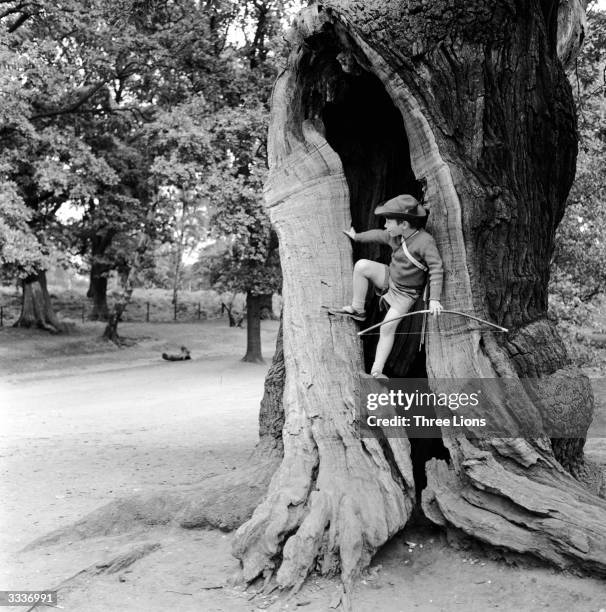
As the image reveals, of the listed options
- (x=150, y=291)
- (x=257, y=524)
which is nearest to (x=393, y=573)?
(x=257, y=524)

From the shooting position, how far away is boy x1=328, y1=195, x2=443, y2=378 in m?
5.48

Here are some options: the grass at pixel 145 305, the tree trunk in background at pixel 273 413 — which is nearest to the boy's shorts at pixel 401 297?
the tree trunk in background at pixel 273 413

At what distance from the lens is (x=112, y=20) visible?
17922 millimetres

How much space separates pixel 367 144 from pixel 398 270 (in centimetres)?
155

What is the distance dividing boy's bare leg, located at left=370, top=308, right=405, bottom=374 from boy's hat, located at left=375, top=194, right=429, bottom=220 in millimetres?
739

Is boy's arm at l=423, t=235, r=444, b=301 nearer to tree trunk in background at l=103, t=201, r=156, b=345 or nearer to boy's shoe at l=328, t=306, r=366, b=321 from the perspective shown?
boy's shoe at l=328, t=306, r=366, b=321

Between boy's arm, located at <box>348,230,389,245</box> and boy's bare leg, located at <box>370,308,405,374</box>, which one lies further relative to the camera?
boy's arm, located at <box>348,230,389,245</box>

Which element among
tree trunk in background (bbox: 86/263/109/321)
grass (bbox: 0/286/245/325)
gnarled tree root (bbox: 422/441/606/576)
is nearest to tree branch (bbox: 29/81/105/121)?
tree trunk in background (bbox: 86/263/109/321)

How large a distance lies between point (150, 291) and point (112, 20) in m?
27.3

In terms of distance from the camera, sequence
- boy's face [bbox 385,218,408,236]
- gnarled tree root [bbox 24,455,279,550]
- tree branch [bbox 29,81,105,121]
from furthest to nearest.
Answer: tree branch [bbox 29,81,105,121], gnarled tree root [bbox 24,455,279,550], boy's face [bbox 385,218,408,236]

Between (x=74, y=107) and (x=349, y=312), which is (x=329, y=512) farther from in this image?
(x=74, y=107)

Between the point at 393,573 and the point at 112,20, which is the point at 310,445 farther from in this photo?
the point at 112,20

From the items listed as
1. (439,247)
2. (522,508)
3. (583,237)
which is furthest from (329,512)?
(583,237)

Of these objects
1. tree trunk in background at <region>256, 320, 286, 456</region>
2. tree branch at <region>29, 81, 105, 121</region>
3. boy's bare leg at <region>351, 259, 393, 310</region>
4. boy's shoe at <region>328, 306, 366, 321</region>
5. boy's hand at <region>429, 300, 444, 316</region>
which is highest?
tree branch at <region>29, 81, 105, 121</region>
